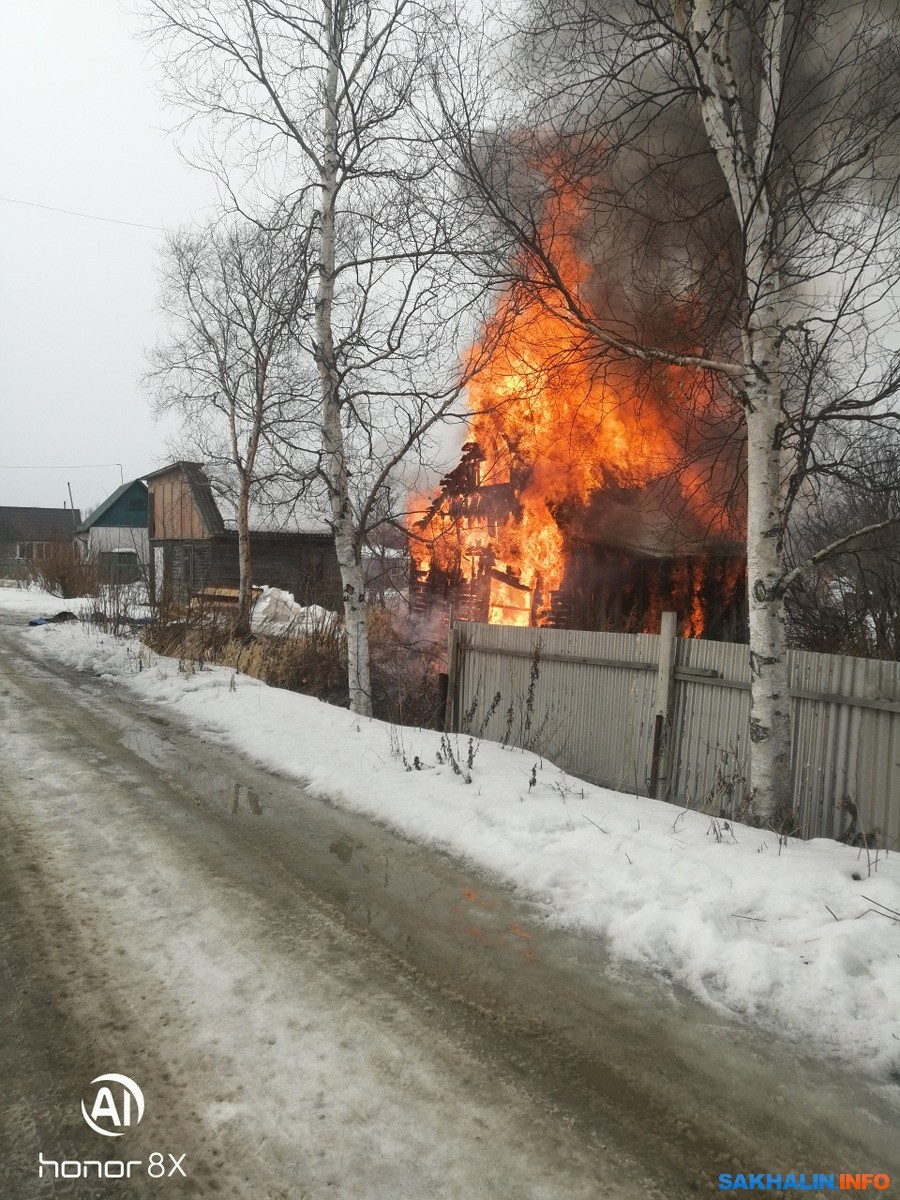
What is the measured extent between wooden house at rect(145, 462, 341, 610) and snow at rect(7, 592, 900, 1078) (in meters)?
21.9

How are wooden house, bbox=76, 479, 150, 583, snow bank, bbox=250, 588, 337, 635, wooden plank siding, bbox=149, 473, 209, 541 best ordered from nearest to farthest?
snow bank, bbox=250, 588, 337, 635 → wooden plank siding, bbox=149, 473, 209, 541 → wooden house, bbox=76, 479, 150, 583

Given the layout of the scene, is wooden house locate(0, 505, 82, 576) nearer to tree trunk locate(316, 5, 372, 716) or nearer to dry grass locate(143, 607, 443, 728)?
dry grass locate(143, 607, 443, 728)

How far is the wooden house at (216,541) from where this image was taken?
96.1 feet

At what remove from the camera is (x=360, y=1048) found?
2932 millimetres

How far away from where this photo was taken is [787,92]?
6832 millimetres

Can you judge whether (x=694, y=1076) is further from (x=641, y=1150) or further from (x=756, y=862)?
(x=756, y=862)

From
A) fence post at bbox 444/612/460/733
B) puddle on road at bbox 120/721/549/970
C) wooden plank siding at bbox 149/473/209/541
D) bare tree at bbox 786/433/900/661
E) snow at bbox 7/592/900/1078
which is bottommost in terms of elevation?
puddle on road at bbox 120/721/549/970

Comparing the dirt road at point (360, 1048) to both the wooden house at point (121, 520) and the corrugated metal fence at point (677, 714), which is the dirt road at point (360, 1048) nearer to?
the corrugated metal fence at point (677, 714)

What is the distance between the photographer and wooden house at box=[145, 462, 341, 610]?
29281 mm

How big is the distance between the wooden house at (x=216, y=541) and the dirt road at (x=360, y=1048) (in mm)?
24076

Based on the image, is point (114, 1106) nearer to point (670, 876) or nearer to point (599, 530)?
point (670, 876)

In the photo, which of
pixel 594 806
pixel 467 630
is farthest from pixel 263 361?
pixel 594 806

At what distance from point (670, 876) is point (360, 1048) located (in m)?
2.19

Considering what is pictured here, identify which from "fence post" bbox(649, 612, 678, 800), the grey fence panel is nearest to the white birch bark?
"fence post" bbox(649, 612, 678, 800)
